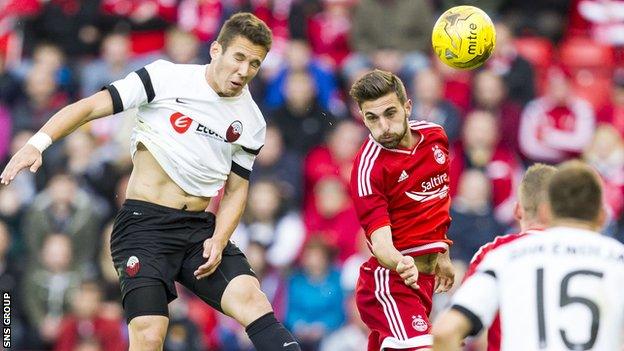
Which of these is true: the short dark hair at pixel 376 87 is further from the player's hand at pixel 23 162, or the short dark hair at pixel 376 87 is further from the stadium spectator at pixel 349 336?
the stadium spectator at pixel 349 336

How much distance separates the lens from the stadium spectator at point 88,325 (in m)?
12.9

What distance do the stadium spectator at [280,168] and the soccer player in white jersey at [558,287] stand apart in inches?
313

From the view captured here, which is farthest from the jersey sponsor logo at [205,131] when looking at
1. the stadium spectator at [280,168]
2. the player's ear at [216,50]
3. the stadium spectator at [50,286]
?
the stadium spectator at [50,286]

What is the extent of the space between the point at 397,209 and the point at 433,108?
5.89 metres

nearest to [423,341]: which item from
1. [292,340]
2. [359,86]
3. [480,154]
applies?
[292,340]

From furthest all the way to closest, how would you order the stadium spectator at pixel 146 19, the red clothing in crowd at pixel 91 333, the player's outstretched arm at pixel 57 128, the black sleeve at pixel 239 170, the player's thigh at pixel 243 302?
the stadium spectator at pixel 146 19 → the red clothing in crowd at pixel 91 333 → the black sleeve at pixel 239 170 → the player's thigh at pixel 243 302 → the player's outstretched arm at pixel 57 128

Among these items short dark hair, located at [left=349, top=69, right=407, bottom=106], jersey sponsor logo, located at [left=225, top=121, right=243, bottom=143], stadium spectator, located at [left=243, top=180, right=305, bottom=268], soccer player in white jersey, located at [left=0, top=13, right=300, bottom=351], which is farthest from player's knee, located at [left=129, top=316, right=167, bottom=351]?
stadium spectator, located at [left=243, top=180, right=305, bottom=268]

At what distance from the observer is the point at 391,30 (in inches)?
612

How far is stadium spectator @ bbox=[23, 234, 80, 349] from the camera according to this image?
13.6m

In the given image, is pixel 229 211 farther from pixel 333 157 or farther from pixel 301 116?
pixel 301 116

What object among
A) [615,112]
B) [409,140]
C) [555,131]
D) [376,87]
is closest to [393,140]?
[409,140]

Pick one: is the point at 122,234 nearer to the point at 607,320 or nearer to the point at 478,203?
the point at 607,320

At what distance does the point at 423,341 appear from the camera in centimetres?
841

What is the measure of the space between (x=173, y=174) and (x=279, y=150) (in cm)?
589
